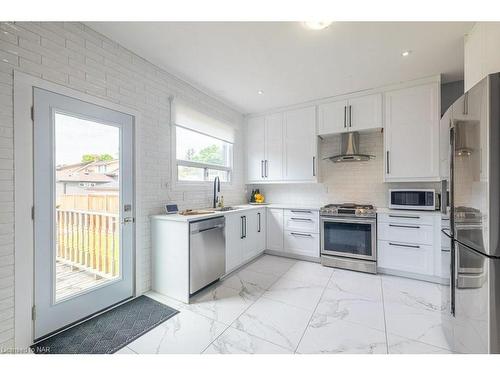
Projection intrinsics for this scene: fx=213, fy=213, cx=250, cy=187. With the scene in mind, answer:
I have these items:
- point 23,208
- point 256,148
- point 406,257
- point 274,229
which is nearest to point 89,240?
point 23,208

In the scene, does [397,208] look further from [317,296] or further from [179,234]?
[179,234]

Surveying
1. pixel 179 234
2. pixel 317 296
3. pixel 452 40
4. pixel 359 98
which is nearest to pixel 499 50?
pixel 452 40

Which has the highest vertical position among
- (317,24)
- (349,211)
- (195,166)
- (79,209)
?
(317,24)

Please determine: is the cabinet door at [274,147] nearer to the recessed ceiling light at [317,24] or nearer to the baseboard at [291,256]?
the baseboard at [291,256]

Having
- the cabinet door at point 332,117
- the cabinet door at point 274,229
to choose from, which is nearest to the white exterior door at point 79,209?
the cabinet door at point 274,229

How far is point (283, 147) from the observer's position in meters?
3.98

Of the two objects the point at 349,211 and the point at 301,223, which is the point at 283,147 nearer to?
the point at 301,223

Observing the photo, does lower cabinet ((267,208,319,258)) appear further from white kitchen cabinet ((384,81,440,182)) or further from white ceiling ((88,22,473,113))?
white ceiling ((88,22,473,113))

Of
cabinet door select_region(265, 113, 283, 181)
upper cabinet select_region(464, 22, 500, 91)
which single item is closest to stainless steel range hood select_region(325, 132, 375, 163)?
cabinet door select_region(265, 113, 283, 181)

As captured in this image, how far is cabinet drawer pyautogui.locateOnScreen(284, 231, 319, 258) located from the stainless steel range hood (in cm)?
135

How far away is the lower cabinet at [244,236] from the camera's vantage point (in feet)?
9.70

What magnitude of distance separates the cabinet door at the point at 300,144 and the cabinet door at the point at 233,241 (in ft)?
4.64

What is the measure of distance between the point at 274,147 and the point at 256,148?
1.27ft
